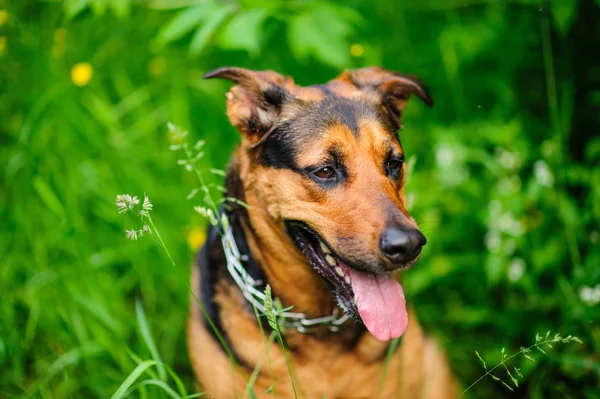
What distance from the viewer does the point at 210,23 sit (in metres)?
3.06

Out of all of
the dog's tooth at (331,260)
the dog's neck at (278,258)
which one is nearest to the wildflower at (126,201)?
the dog's neck at (278,258)

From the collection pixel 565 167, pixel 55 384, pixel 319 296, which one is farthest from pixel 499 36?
pixel 55 384

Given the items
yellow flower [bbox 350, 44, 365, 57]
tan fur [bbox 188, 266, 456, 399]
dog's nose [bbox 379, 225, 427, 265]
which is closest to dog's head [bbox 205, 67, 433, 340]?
dog's nose [bbox 379, 225, 427, 265]

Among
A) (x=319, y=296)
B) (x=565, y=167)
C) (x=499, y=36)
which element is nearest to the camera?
(x=319, y=296)

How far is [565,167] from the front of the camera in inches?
153

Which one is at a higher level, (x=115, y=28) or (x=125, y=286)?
(x=115, y=28)

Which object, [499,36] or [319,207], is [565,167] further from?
[319,207]

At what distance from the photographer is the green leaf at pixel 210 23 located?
3.03m

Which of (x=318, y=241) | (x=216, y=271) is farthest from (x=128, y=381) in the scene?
(x=318, y=241)

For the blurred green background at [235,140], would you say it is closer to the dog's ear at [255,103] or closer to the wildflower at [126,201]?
the dog's ear at [255,103]

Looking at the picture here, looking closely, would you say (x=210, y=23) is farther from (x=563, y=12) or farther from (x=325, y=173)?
(x=563, y=12)

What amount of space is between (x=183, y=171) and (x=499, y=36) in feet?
8.50

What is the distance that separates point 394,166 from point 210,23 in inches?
46.3

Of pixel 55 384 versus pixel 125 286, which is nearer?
pixel 55 384
